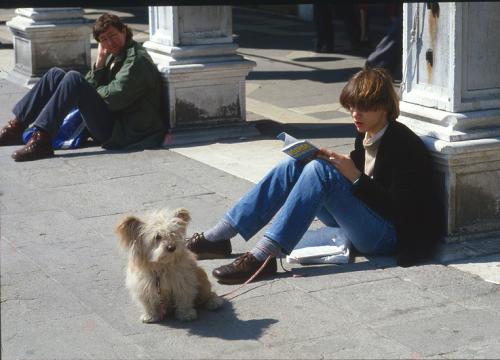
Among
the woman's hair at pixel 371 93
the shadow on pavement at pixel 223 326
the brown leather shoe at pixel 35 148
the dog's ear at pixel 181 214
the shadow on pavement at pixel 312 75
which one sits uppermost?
the woman's hair at pixel 371 93

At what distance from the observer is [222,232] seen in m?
4.94

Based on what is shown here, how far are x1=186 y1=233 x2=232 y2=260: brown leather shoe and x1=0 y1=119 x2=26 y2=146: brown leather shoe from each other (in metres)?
3.20

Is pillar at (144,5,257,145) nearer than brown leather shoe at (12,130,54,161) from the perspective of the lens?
No

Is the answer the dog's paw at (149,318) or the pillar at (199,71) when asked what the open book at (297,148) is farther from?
the pillar at (199,71)

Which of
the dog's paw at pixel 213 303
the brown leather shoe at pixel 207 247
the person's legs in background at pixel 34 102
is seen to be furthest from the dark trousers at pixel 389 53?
the dog's paw at pixel 213 303

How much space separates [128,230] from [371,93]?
1.52m

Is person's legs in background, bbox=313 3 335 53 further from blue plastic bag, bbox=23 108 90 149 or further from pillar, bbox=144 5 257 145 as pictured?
blue plastic bag, bbox=23 108 90 149

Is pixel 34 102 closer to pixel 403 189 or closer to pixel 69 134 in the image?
pixel 69 134

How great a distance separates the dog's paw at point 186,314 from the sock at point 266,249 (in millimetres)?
609

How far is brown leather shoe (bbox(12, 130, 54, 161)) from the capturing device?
7293 mm

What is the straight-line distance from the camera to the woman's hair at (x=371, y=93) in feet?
15.5

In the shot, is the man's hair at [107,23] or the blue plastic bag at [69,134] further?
the blue plastic bag at [69,134]

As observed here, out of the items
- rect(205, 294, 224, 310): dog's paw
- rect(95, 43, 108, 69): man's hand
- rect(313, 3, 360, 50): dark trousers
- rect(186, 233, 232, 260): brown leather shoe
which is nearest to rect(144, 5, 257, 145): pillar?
rect(95, 43, 108, 69): man's hand

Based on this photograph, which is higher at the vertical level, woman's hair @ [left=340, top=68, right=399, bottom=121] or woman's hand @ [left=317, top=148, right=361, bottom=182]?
woman's hair @ [left=340, top=68, right=399, bottom=121]
